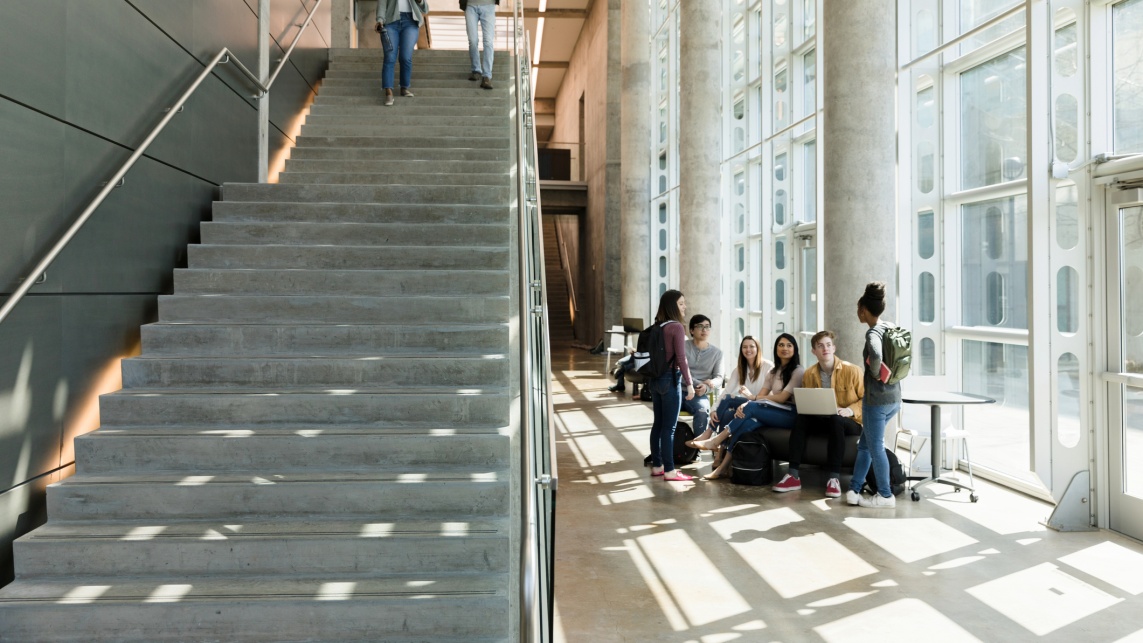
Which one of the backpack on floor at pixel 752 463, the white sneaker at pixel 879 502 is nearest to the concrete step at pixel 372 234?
the backpack on floor at pixel 752 463

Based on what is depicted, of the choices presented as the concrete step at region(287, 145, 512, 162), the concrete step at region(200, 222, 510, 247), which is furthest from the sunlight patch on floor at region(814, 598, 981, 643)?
the concrete step at region(287, 145, 512, 162)

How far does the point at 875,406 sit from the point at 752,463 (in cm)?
119

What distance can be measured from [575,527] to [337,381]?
1.96m

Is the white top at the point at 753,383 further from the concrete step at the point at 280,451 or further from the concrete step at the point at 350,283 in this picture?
the concrete step at the point at 280,451

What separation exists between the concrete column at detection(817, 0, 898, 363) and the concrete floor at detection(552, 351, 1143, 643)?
1615 millimetres

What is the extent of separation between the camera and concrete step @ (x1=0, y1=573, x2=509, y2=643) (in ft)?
9.93

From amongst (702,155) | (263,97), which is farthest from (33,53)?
(702,155)

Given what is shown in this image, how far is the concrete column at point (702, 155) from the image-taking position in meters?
11.7

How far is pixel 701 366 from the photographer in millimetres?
7676

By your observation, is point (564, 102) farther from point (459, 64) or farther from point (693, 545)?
point (693, 545)

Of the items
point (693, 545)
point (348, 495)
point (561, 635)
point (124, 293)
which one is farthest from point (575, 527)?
point (124, 293)

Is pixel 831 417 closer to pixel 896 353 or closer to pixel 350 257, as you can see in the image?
pixel 896 353

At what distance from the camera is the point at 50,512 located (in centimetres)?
351

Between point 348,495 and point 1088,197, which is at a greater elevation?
point 1088,197
